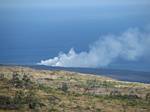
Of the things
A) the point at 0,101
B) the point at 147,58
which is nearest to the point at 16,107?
the point at 0,101

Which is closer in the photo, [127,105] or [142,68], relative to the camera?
[127,105]

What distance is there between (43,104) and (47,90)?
376 inches

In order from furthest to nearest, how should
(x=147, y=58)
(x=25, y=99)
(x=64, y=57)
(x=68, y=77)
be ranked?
(x=147, y=58), (x=64, y=57), (x=68, y=77), (x=25, y=99)

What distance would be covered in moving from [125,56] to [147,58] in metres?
8.85

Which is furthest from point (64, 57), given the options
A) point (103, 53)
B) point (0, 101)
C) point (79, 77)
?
point (0, 101)

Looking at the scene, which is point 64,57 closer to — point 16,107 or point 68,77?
point 68,77

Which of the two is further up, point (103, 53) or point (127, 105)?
point (103, 53)

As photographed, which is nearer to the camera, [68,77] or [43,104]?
[43,104]

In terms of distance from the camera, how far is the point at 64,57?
172m

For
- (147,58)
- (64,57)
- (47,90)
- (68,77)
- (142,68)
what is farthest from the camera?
(147,58)

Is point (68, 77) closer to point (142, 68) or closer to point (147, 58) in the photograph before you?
point (142, 68)

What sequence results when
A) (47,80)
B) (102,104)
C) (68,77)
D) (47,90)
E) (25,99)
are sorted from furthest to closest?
(68,77) → (47,80) → (47,90) → (102,104) → (25,99)

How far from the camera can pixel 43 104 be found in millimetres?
52875

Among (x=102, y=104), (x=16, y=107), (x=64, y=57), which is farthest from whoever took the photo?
(x=64, y=57)
